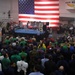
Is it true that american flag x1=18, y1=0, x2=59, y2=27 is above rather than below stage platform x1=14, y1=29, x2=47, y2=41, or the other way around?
above

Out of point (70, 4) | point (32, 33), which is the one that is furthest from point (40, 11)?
point (32, 33)

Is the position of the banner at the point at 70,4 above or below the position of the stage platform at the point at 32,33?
above

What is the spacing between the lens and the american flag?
21.8 m

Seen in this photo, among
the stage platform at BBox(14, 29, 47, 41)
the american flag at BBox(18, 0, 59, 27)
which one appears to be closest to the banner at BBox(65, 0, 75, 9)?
the american flag at BBox(18, 0, 59, 27)

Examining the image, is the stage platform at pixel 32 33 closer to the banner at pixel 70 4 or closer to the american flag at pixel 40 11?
the american flag at pixel 40 11

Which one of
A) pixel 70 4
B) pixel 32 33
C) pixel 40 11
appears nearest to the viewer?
pixel 32 33

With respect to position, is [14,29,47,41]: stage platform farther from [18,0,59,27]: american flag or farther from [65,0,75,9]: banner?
[65,0,75,9]: banner

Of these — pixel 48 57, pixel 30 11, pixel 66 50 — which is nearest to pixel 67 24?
pixel 30 11

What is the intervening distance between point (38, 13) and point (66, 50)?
1212 centimetres

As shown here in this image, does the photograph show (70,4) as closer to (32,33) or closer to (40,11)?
(40,11)

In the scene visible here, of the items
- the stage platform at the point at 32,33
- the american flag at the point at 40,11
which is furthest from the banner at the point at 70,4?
the stage platform at the point at 32,33

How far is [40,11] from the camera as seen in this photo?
73.3 ft

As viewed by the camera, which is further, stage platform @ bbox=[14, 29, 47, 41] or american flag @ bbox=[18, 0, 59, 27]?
american flag @ bbox=[18, 0, 59, 27]

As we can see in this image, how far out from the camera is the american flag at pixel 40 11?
71.5 ft
